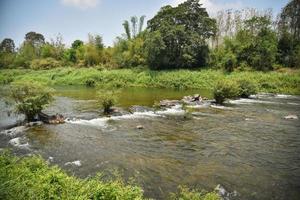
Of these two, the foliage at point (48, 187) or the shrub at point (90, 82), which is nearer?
the foliage at point (48, 187)

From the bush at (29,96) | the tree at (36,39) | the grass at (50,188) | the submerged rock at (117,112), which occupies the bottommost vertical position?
the submerged rock at (117,112)

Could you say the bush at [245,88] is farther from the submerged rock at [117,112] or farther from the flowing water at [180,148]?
the submerged rock at [117,112]

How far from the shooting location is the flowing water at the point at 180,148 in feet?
33.3

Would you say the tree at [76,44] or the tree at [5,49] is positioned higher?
the tree at [76,44]

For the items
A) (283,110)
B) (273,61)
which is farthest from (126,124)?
(273,61)

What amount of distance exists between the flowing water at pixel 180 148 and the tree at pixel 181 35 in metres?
30.1

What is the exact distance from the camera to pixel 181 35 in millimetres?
51438

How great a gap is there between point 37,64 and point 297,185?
64.9 metres

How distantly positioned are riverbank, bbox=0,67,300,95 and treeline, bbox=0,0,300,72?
2741 millimetres

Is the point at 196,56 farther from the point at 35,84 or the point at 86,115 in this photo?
the point at 35,84

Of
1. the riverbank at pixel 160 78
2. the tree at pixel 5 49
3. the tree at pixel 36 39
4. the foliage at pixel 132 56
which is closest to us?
the tree at pixel 5 49

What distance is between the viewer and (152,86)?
156 feet

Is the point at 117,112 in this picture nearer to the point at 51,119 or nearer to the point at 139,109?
the point at 139,109

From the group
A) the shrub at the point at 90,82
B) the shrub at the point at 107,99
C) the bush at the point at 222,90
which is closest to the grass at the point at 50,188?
the shrub at the point at 107,99
